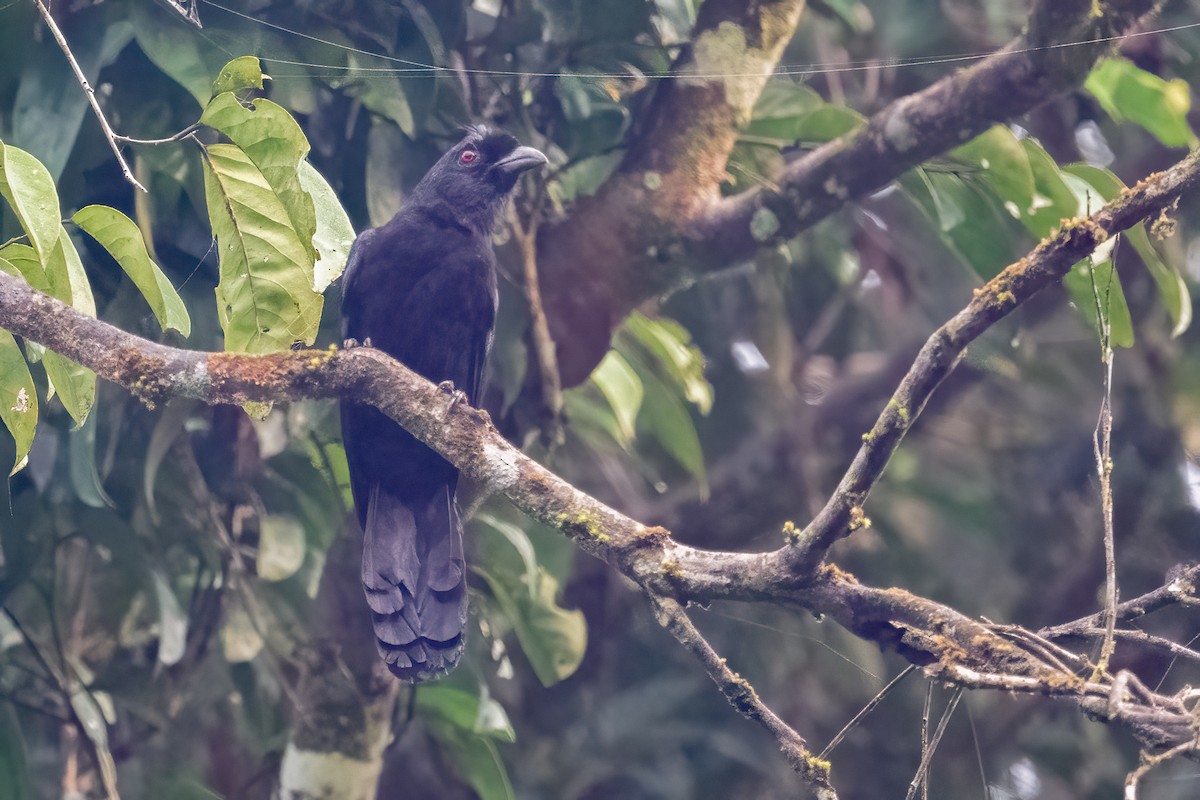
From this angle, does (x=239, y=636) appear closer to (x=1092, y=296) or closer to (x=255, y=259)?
(x=255, y=259)

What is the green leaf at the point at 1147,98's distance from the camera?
237cm

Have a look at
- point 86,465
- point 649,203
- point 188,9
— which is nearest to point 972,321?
point 188,9

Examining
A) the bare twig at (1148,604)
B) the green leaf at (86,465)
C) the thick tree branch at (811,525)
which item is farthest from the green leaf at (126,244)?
the bare twig at (1148,604)

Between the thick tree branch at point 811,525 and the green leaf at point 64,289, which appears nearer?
the thick tree branch at point 811,525

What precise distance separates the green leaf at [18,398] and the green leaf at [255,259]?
13.9 inches

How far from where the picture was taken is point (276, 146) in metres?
1.72

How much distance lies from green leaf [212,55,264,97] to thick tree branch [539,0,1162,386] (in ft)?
3.91

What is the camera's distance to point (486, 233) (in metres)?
3.01

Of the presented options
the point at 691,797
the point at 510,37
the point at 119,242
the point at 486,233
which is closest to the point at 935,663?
the point at 119,242

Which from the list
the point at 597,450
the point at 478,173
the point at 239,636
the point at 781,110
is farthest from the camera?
the point at 597,450

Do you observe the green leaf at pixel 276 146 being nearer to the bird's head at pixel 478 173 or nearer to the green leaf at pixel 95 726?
the bird's head at pixel 478 173

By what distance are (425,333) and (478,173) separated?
1.39ft

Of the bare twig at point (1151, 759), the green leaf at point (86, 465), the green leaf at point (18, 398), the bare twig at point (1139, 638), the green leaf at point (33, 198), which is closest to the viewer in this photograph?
A: the bare twig at point (1151, 759)

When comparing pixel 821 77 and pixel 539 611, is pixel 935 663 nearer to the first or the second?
pixel 539 611
